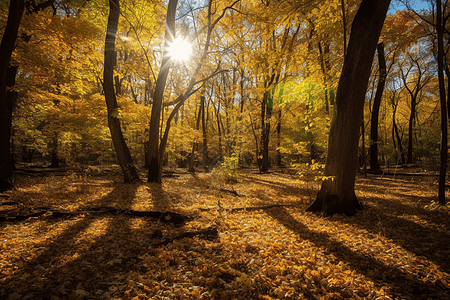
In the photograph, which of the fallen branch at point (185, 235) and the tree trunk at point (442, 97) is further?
the tree trunk at point (442, 97)

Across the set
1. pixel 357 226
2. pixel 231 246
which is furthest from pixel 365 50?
pixel 231 246

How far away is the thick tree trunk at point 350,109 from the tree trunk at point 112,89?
24.3ft

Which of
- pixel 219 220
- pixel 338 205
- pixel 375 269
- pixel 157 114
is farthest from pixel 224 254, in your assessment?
pixel 157 114

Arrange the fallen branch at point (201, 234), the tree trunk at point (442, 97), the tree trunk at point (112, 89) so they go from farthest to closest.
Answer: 1. the tree trunk at point (112, 89)
2. the tree trunk at point (442, 97)
3. the fallen branch at point (201, 234)

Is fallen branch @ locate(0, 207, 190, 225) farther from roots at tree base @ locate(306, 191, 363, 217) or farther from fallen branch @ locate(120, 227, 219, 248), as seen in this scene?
roots at tree base @ locate(306, 191, 363, 217)

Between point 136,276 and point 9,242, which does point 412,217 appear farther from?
point 9,242

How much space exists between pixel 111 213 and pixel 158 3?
7.55 m

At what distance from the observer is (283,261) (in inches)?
113

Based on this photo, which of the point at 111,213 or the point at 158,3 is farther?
the point at 158,3

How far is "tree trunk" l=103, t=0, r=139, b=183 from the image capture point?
7.92 m

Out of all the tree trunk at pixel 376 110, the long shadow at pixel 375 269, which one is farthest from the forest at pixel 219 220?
the tree trunk at pixel 376 110

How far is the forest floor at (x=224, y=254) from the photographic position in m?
2.29

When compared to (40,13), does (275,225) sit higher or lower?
lower

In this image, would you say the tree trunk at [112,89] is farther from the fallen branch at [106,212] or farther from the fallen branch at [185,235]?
the fallen branch at [185,235]
